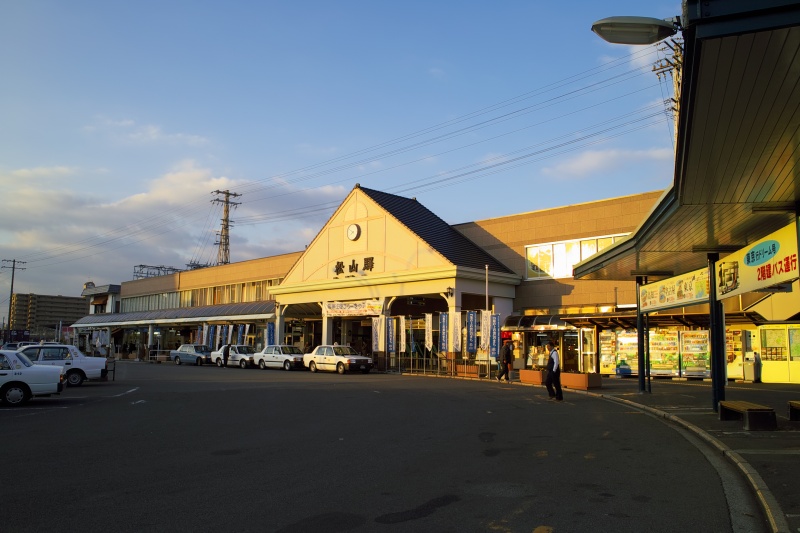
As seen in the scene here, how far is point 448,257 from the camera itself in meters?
35.7

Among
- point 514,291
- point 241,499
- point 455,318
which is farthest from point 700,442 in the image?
point 514,291

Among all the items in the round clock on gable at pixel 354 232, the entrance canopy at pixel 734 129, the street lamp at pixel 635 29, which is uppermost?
the round clock on gable at pixel 354 232

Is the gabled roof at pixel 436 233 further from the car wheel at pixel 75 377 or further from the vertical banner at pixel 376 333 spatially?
the car wheel at pixel 75 377

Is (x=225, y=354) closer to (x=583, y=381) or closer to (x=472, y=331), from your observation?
(x=472, y=331)

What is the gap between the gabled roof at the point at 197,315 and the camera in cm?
5028

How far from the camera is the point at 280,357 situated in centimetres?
4141

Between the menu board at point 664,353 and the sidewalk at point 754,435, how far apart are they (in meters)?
5.53

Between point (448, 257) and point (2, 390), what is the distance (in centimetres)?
2268

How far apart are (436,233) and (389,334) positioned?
6766 millimetres

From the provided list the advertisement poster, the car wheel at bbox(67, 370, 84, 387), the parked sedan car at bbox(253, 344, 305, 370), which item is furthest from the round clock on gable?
the advertisement poster

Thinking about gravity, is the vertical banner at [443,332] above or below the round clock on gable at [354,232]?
below

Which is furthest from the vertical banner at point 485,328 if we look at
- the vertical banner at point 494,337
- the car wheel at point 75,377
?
the car wheel at point 75,377

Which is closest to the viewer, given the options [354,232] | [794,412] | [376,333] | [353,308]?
[794,412]

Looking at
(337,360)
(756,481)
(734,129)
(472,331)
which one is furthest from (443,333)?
(734,129)
